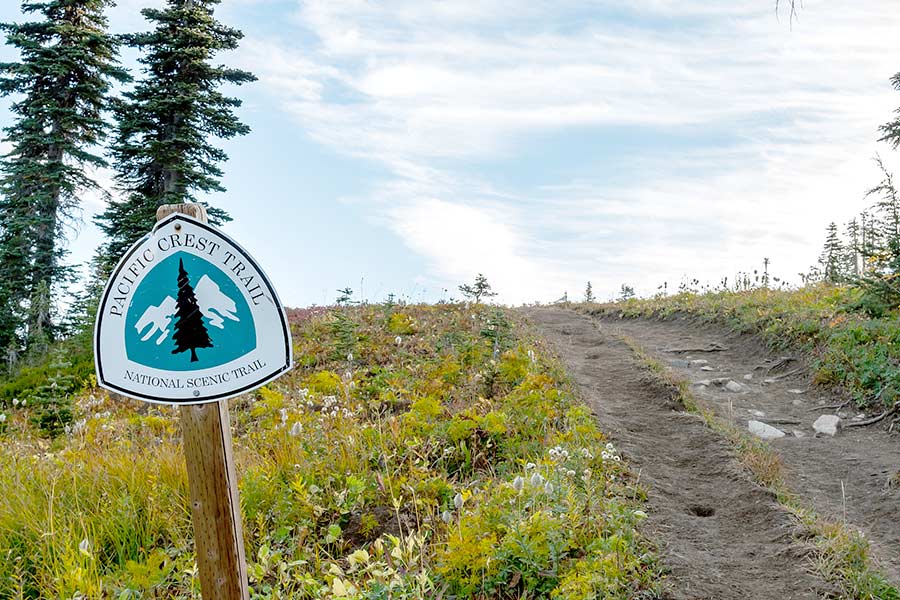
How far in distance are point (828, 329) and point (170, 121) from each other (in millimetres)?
21129

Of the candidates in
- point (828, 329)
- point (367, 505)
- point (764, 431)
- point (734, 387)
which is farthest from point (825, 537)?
point (828, 329)

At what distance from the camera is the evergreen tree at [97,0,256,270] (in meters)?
21.0

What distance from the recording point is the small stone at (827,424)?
8531 millimetres

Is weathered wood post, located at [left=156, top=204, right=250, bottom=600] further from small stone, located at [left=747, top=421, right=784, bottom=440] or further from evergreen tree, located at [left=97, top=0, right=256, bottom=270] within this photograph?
evergreen tree, located at [left=97, top=0, right=256, bottom=270]

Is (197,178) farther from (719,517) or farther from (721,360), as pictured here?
(719,517)

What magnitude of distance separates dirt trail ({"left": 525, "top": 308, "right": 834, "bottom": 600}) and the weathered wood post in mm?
2585

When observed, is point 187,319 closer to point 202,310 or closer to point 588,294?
point 202,310

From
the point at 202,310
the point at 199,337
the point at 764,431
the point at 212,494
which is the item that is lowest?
the point at 764,431

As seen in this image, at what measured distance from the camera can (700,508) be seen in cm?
542

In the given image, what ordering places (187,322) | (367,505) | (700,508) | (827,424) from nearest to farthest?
(187,322), (367,505), (700,508), (827,424)

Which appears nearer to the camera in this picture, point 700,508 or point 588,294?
point 700,508

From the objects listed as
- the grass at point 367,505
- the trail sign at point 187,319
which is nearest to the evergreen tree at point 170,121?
the grass at point 367,505

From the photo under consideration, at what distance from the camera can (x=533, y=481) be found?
416 cm

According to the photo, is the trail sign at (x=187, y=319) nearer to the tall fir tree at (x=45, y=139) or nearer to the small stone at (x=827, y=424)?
the small stone at (x=827, y=424)
